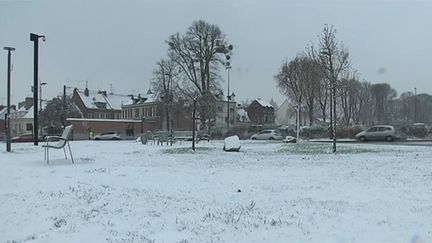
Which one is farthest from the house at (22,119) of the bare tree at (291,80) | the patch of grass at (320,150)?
the patch of grass at (320,150)

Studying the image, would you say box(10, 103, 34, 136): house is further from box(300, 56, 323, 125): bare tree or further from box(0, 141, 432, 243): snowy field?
box(0, 141, 432, 243): snowy field

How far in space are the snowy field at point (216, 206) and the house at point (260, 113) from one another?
324 ft

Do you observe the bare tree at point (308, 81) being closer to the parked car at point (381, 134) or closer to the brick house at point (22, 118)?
the parked car at point (381, 134)

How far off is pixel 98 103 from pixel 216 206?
102862 mm

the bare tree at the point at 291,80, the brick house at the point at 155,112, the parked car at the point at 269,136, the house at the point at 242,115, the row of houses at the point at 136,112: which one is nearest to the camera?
the parked car at the point at 269,136

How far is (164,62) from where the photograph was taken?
6988 cm

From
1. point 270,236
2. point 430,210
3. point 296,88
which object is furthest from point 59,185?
point 296,88

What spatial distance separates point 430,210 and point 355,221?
1.43m

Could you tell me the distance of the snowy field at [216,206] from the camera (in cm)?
655

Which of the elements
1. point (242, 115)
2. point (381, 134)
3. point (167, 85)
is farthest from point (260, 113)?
point (381, 134)

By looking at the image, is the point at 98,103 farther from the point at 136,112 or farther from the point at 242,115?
the point at 242,115

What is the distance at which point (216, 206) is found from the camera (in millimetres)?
8148

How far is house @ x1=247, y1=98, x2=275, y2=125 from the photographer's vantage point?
111m

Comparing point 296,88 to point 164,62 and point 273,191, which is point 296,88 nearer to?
point 164,62
